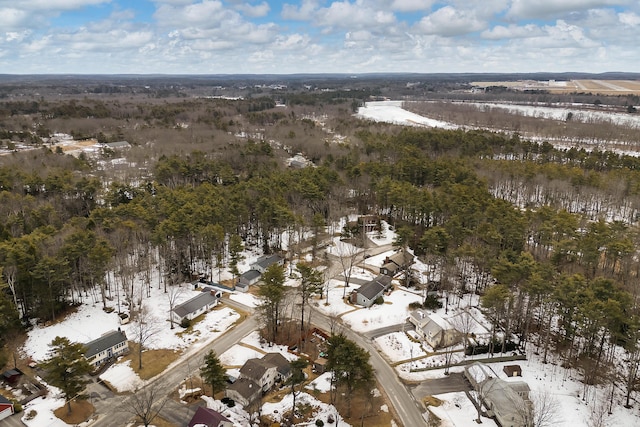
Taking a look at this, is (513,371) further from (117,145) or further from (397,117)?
(397,117)

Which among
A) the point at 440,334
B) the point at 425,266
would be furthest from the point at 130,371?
the point at 425,266

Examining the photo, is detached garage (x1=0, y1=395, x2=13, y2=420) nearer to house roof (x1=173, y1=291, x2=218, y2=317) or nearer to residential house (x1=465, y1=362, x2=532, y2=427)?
house roof (x1=173, y1=291, x2=218, y2=317)

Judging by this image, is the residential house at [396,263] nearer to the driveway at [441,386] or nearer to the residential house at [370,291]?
the residential house at [370,291]

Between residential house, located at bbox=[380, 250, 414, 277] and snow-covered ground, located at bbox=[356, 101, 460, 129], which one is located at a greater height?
snow-covered ground, located at bbox=[356, 101, 460, 129]

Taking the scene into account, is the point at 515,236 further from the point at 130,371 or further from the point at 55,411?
the point at 55,411

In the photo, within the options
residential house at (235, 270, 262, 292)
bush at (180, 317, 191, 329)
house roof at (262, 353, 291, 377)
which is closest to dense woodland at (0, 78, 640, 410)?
residential house at (235, 270, 262, 292)

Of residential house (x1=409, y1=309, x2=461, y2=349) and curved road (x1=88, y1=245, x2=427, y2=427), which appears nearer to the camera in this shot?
curved road (x1=88, y1=245, x2=427, y2=427)

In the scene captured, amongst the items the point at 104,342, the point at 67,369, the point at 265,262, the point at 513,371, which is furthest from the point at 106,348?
the point at 513,371

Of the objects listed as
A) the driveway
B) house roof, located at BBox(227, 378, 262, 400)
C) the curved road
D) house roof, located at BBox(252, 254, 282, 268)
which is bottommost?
the curved road
